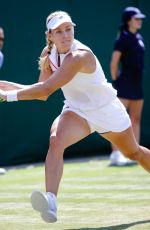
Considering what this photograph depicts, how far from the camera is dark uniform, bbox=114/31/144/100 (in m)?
10.7

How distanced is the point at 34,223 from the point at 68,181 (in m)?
A: 2.99

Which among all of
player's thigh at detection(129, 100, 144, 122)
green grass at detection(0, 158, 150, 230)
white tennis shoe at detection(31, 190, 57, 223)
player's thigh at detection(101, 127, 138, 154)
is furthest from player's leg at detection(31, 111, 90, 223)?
player's thigh at detection(129, 100, 144, 122)

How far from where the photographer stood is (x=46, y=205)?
232 inches

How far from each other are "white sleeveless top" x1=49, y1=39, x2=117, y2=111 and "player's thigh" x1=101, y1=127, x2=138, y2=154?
29 centimetres

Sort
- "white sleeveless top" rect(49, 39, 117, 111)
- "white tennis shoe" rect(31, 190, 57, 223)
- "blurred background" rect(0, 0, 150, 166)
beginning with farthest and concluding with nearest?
"blurred background" rect(0, 0, 150, 166)
"white sleeveless top" rect(49, 39, 117, 111)
"white tennis shoe" rect(31, 190, 57, 223)

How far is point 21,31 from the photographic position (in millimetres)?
11414

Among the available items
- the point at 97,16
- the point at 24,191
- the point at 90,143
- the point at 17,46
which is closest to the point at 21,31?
the point at 17,46

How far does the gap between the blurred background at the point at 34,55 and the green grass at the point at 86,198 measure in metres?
0.53

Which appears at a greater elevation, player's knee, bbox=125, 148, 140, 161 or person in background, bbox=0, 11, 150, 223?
person in background, bbox=0, 11, 150, 223

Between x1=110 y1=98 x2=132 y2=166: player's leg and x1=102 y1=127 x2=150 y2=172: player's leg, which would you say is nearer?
x1=102 y1=127 x2=150 y2=172: player's leg

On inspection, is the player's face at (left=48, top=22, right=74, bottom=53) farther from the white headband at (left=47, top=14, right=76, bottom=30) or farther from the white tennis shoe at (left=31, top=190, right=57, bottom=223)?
the white tennis shoe at (left=31, top=190, right=57, bottom=223)

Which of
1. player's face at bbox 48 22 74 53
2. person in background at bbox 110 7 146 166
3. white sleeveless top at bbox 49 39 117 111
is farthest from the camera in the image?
person in background at bbox 110 7 146 166

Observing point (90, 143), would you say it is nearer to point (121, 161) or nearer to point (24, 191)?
point (121, 161)

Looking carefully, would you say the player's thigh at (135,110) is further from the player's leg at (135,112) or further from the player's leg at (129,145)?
the player's leg at (129,145)
